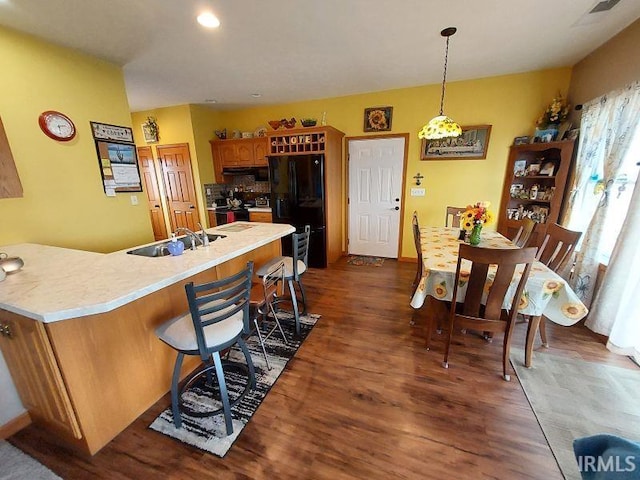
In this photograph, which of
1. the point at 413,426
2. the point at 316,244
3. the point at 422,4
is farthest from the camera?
the point at 316,244

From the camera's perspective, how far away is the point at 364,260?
4219 mm

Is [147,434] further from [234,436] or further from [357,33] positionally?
[357,33]

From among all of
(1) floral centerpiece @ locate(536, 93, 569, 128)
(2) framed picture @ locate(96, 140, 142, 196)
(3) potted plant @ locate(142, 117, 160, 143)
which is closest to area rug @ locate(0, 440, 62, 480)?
(2) framed picture @ locate(96, 140, 142, 196)

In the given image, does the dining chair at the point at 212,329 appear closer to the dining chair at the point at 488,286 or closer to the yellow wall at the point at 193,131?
the dining chair at the point at 488,286

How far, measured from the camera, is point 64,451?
4.35 ft

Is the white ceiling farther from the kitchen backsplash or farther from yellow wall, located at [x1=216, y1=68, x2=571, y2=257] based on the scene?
the kitchen backsplash

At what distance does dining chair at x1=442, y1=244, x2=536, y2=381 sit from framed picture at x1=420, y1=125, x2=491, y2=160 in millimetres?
2435

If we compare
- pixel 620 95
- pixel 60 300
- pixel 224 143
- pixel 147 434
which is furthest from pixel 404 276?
pixel 224 143

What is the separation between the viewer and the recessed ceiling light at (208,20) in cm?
191

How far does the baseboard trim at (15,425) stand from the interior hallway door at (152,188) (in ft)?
12.6

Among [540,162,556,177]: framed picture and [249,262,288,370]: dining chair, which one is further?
[540,162,556,177]: framed picture

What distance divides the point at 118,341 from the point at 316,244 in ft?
8.98

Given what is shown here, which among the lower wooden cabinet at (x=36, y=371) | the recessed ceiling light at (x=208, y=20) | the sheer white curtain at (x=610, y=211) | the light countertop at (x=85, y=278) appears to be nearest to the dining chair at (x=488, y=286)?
the sheer white curtain at (x=610, y=211)

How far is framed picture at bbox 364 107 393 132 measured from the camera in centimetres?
375
